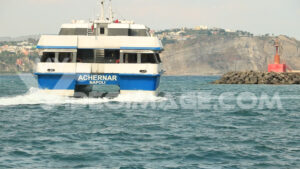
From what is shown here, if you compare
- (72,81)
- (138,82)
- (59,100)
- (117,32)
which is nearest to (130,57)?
(117,32)

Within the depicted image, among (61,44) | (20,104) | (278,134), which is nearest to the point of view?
(278,134)

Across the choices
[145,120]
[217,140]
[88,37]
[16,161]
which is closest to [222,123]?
[145,120]

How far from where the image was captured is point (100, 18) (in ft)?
96.6

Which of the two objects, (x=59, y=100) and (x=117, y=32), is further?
(x=117, y=32)

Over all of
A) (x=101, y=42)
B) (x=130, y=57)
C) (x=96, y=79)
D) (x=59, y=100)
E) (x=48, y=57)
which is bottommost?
(x=59, y=100)

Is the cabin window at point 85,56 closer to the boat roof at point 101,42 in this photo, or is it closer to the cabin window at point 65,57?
the cabin window at point 65,57

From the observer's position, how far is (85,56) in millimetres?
27719

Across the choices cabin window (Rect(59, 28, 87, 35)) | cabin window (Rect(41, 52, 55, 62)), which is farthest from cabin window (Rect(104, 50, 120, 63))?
cabin window (Rect(41, 52, 55, 62))

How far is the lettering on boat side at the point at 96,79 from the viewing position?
25.7 metres

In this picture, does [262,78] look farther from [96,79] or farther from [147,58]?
[96,79]

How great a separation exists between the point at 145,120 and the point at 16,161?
8.10 meters

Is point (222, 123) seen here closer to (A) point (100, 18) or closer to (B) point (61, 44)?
(B) point (61, 44)

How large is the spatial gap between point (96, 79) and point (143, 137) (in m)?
11.2

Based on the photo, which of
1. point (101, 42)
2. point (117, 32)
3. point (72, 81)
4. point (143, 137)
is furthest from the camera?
point (117, 32)
